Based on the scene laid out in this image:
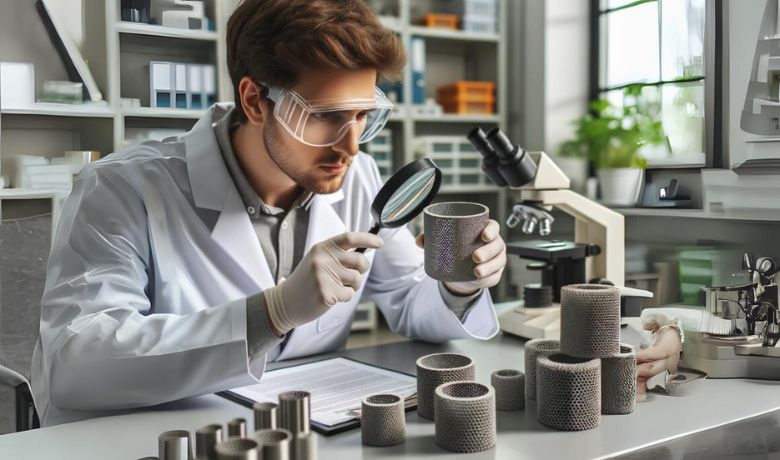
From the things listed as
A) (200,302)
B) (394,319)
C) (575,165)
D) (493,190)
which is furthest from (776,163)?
(493,190)

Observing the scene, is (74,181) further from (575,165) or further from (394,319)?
(575,165)

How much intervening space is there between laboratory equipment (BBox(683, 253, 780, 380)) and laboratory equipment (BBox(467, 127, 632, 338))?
1.11ft

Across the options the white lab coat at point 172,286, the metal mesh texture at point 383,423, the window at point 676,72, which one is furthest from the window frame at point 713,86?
the metal mesh texture at point 383,423

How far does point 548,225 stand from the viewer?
161 cm

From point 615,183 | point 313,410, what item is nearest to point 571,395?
point 313,410

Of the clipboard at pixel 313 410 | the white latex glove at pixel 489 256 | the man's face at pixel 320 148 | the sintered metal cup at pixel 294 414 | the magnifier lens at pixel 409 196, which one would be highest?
the man's face at pixel 320 148

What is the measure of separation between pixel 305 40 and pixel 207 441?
87cm

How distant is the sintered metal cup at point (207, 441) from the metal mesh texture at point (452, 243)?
522 mm

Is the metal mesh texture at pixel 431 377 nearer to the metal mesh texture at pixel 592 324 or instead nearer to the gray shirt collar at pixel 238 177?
the metal mesh texture at pixel 592 324

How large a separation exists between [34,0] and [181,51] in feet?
0.91

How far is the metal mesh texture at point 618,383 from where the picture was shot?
1.06 meters

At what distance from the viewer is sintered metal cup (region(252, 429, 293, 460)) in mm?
713

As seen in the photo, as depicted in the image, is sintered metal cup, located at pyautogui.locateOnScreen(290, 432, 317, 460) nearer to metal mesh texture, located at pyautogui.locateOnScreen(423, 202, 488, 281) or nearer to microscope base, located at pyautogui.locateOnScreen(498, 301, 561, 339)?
metal mesh texture, located at pyautogui.locateOnScreen(423, 202, 488, 281)

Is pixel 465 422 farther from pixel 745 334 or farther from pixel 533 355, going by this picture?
pixel 745 334
